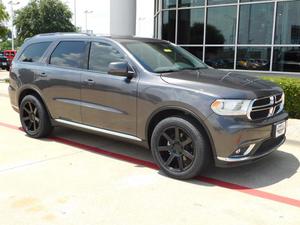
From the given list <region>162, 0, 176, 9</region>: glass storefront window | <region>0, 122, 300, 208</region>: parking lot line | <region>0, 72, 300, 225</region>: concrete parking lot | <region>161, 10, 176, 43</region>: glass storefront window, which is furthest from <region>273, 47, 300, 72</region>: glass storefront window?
<region>0, 122, 300, 208</region>: parking lot line

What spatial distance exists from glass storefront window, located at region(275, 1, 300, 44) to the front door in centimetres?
862

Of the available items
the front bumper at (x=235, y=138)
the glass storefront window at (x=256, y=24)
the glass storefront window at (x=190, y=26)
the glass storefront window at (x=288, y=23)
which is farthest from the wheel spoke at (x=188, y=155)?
the glass storefront window at (x=190, y=26)

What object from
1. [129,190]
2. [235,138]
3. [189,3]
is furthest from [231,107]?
[189,3]

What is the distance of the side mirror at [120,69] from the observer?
5110 mm

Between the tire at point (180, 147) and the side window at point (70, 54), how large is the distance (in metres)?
1.79

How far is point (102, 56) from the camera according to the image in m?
5.74

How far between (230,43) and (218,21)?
1.05m

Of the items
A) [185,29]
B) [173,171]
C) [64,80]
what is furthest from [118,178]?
[185,29]

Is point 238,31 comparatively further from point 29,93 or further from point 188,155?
point 188,155

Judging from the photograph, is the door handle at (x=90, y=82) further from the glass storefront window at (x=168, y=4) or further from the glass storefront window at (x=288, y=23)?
the glass storefront window at (x=168, y=4)

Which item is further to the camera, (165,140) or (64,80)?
(64,80)

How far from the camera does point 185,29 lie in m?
15.5

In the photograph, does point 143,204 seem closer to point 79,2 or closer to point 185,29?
point 185,29

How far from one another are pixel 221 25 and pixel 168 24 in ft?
8.37
